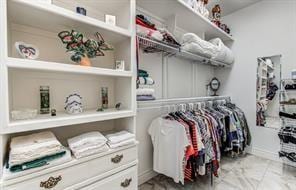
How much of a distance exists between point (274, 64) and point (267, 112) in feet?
2.54

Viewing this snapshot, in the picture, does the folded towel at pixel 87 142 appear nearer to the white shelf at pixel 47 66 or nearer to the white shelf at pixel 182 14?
the white shelf at pixel 47 66

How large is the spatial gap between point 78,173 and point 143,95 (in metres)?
0.85

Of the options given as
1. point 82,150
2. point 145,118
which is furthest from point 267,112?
point 82,150

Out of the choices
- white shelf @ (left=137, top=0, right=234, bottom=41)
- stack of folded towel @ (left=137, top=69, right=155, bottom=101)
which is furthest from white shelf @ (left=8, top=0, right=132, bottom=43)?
white shelf @ (left=137, top=0, right=234, bottom=41)

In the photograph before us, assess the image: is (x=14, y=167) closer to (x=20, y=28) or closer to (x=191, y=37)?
(x=20, y=28)

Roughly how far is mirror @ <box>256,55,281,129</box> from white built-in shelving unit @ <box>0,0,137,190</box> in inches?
93.9

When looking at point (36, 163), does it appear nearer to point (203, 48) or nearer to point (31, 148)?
point (31, 148)

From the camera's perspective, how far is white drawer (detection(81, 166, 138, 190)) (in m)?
1.08

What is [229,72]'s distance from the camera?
9.78 feet

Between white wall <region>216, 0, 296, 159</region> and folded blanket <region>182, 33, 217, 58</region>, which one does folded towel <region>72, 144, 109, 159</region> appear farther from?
white wall <region>216, 0, 296, 159</region>

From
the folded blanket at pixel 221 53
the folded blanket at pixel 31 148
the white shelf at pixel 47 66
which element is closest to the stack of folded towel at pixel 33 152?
the folded blanket at pixel 31 148

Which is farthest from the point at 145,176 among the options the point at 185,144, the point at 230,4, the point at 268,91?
the point at 230,4

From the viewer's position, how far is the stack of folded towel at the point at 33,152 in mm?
804

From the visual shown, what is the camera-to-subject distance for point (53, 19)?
104 centimetres
